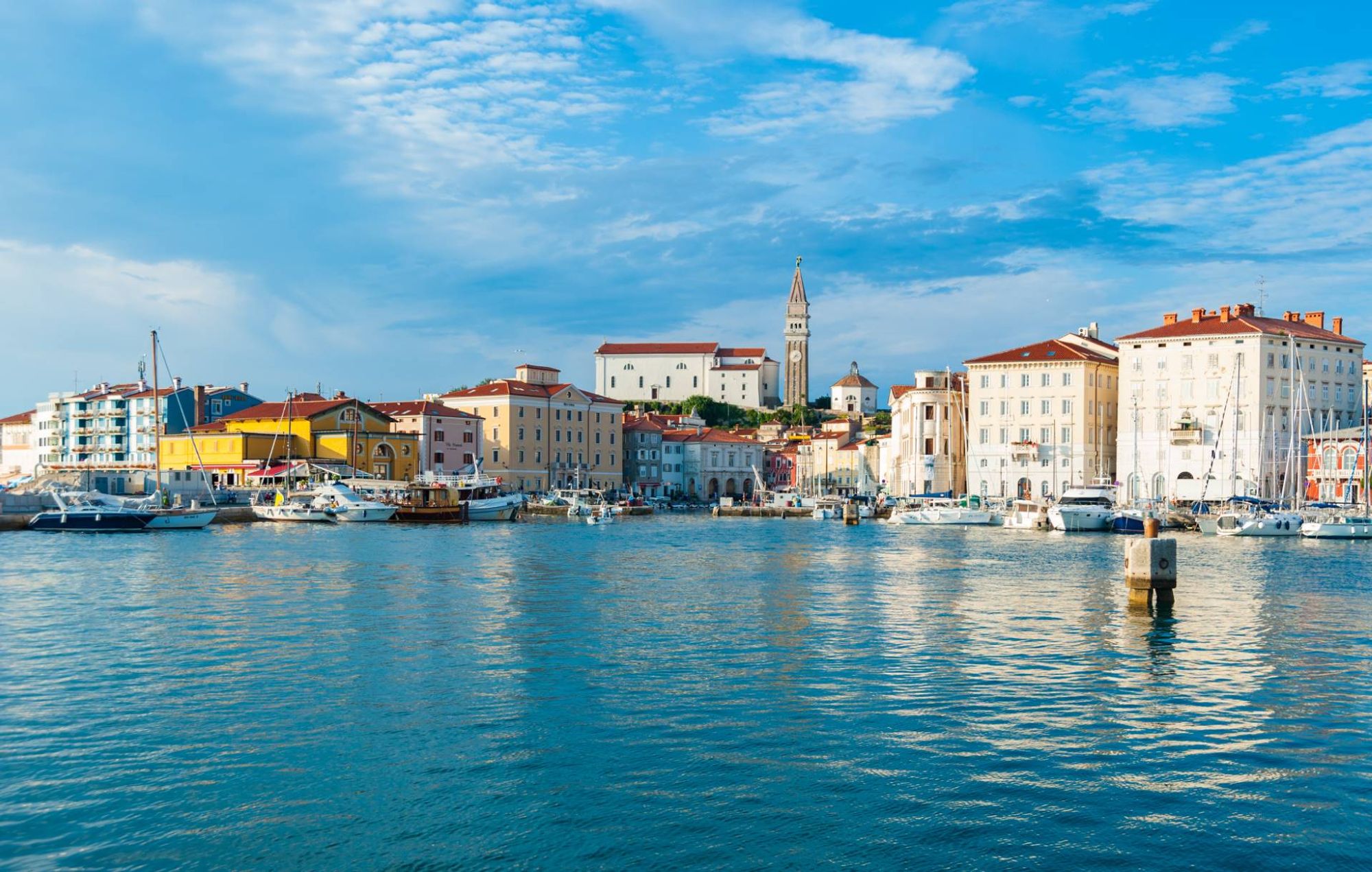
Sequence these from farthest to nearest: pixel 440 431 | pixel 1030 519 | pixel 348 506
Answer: pixel 440 431 < pixel 348 506 < pixel 1030 519

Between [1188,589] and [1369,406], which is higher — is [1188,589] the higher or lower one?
the lower one

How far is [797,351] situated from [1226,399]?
83499 mm

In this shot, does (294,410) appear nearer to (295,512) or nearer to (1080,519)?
(295,512)

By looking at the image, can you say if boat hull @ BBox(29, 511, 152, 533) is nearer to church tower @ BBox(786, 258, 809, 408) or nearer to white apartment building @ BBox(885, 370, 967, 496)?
white apartment building @ BBox(885, 370, 967, 496)

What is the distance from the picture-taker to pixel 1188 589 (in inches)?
1105

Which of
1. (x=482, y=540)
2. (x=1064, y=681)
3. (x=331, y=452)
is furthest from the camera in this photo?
(x=331, y=452)

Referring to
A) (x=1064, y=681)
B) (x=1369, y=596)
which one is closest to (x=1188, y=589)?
(x=1369, y=596)

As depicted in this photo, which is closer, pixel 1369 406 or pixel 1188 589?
pixel 1188 589

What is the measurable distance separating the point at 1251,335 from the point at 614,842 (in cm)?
7002

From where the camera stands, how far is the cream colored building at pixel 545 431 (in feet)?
306

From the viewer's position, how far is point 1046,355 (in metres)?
77.5

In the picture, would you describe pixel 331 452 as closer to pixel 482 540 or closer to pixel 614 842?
pixel 482 540

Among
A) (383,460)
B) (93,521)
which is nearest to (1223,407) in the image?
(383,460)

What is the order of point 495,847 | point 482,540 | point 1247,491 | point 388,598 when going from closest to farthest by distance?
point 495,847 < point 388,598 < point 482,540 < point 1247,491
